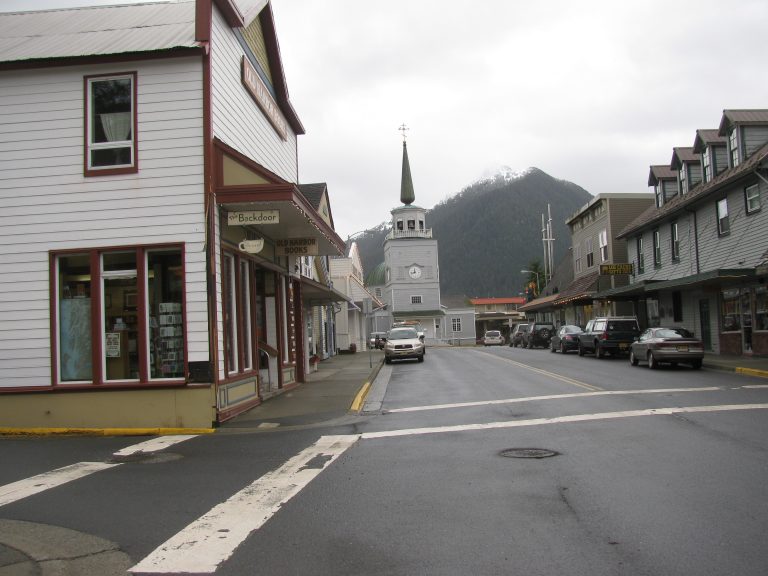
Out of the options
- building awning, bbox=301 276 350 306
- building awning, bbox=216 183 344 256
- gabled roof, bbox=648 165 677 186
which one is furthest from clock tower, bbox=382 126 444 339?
building awning, bbox=216 183 344 256

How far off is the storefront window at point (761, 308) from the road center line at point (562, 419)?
488 inches

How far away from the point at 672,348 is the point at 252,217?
14.9 metres

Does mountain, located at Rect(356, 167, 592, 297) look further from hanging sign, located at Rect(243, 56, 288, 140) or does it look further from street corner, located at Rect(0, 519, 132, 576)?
A: street corner, located at Rect(0, 519, 132, 576)

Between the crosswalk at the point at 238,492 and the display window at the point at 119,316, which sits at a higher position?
→ the display window at the point at 119,316

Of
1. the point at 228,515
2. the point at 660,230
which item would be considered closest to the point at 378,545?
the point at 228,515

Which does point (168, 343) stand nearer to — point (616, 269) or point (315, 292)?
point (315, 292)

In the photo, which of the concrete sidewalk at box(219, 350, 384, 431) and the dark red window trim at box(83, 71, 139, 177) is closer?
the dark red window trim at box(83, 71, 139, 177)

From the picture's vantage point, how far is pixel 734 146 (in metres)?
25.2

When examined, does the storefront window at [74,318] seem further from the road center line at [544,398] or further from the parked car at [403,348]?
the parked car at [403,348]

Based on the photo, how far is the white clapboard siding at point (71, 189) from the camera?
39.3 ft

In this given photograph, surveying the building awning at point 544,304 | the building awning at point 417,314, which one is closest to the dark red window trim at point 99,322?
the building awning at point 544,304

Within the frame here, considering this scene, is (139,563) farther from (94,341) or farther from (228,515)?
(94,341)

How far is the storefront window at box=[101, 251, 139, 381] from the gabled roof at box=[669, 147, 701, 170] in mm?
25184

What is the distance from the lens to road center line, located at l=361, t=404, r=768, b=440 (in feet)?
35.0
